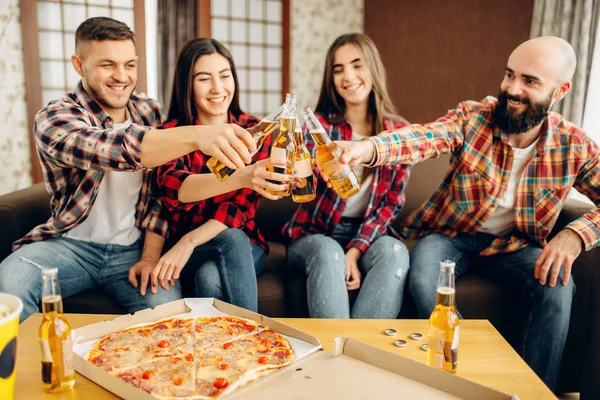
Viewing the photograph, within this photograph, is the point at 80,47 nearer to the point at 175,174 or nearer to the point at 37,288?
the point at 175,174

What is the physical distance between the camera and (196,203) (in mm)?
1835

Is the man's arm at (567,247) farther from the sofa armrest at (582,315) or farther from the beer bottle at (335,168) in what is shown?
the beer bottle at (335,168)

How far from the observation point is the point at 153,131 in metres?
1.40

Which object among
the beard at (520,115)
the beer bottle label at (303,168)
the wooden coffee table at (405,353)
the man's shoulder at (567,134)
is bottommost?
the wooden coffee table at (405,353)

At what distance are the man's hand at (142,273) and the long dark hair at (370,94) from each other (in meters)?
0.88

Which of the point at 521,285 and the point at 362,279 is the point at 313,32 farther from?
the point at 521,285

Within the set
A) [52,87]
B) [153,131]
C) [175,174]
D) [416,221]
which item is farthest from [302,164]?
[52,87]

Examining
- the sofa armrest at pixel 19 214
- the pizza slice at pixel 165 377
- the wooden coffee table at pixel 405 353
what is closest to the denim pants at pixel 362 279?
the wooden coffee table at pixel 405 353

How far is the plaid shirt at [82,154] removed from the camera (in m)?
1.43

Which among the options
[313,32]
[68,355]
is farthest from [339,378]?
[313,32]

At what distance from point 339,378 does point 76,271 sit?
3.54 feet

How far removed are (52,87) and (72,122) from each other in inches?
116

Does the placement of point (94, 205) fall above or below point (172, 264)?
above

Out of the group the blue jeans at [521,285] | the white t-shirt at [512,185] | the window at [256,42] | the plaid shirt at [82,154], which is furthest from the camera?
the window at [256,42]
